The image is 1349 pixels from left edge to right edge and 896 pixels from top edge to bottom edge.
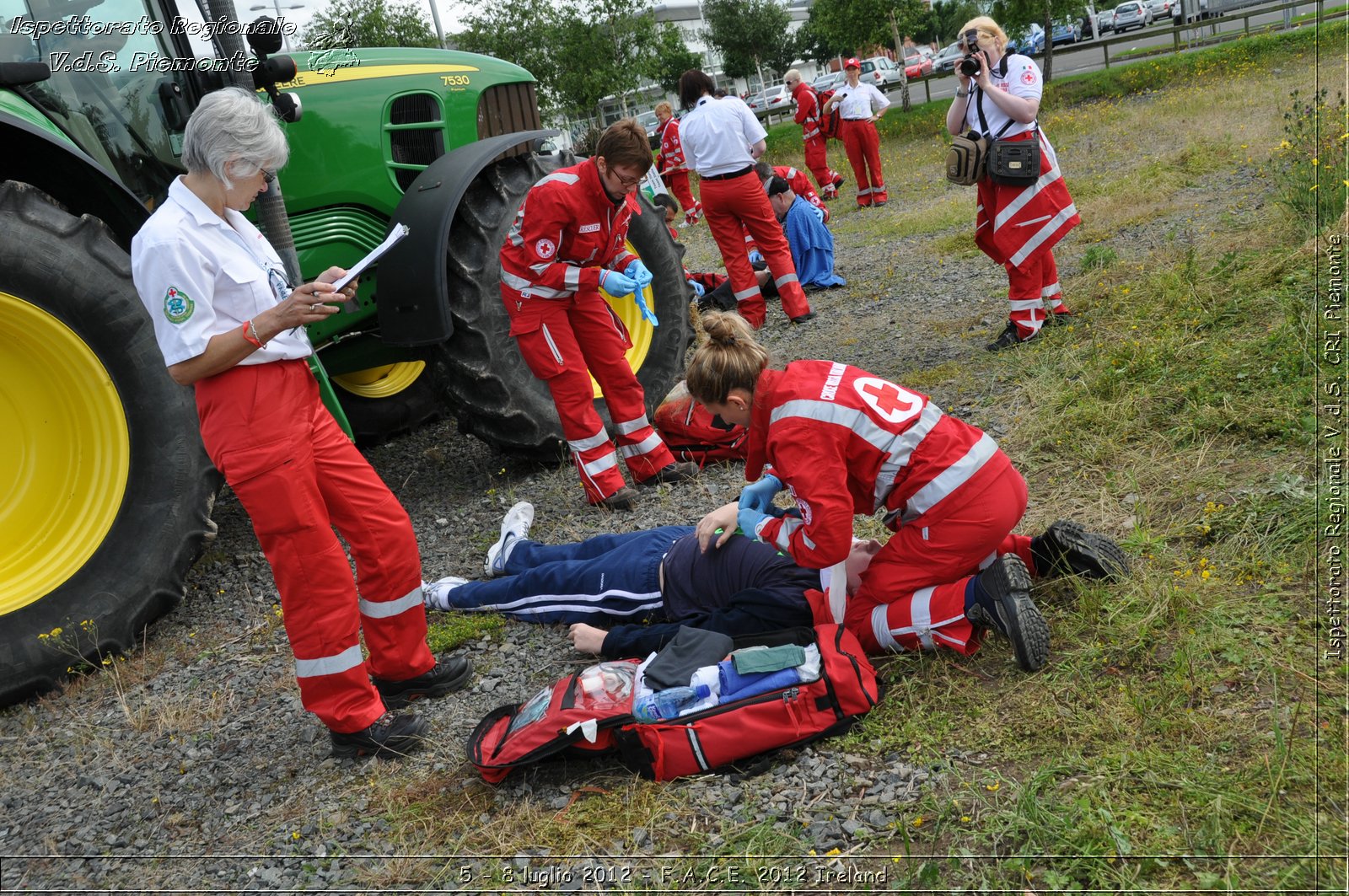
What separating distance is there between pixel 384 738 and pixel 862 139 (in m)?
11.3

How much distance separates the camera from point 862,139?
509 inches

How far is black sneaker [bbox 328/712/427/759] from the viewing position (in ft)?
10.6

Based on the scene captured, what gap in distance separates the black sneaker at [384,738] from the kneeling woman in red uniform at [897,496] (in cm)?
129

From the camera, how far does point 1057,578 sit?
3.38 m

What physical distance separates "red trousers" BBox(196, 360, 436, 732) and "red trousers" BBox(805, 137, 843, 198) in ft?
40.2

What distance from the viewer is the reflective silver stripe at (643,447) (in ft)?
17.1

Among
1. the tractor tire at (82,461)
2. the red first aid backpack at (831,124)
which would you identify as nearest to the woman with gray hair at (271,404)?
the tractor tire at (82,461)

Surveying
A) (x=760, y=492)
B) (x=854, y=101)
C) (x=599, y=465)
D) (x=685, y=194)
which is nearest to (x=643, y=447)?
(x=599, y=465)

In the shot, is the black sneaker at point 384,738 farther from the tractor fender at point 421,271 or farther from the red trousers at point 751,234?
the red trousers at point 751,234

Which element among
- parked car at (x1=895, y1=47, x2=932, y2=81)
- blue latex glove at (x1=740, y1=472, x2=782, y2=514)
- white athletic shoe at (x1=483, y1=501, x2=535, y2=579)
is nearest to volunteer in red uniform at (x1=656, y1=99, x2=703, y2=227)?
white athletic shoe at (x1=483, y1=501, x2=535, y2=579)

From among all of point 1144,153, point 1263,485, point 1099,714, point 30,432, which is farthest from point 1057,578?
point 1144,153

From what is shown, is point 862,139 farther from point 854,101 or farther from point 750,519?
point 750,519

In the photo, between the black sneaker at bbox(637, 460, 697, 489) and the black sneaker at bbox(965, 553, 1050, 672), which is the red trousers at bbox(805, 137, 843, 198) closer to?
the black sneaker at bbox(637, 460, 697, 489)

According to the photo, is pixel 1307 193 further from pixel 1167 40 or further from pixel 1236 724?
pixel 1167 40
